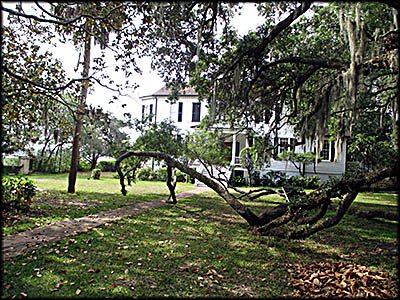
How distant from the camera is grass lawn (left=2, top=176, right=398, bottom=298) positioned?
140 inches

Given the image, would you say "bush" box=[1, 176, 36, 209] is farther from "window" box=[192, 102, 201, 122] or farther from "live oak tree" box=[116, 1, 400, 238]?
"window" box=[192, 102, 201, 122]

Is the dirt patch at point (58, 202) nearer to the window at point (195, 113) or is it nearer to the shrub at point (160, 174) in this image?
the shrub at point (160, 174)

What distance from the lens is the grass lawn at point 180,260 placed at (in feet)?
11.7

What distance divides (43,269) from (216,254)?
2.87 m

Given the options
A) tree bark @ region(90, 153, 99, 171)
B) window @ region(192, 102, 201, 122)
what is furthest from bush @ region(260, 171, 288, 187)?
tree bark @ region(90, 153, 99, 171)

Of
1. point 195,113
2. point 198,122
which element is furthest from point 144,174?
point 195,113

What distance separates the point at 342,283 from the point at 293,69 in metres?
6.86

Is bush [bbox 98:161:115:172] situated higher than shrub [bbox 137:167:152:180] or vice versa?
bush [bbox 98:161:115:172]

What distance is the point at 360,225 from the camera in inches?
320

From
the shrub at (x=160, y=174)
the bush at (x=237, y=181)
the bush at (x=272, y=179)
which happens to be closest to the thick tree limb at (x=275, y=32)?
the bush at (x=237, y=181)

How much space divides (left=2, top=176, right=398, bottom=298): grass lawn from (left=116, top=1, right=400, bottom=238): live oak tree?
669 millimetres

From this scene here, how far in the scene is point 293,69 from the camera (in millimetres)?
8711

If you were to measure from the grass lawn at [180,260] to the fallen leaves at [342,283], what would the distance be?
19 cm

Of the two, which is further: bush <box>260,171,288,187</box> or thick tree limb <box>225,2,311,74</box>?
bush <box>260,171,288,187</box>
